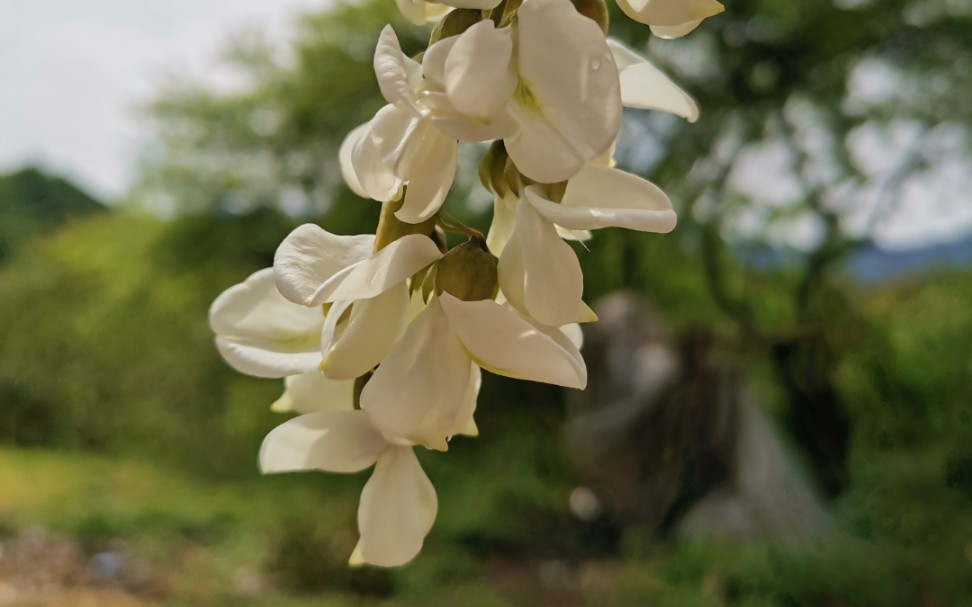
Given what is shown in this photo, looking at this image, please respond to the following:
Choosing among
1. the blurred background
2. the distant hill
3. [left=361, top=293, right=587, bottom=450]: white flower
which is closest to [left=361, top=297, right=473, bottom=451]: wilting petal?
[left=361, top=293, right=587, bottom=450]: white flower

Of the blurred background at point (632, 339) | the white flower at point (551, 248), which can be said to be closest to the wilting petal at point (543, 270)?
the white flower at point (551, 248)

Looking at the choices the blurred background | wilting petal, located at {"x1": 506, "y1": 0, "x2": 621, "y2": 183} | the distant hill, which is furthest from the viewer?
the distant hill

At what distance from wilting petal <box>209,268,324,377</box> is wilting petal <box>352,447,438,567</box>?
0.02 metres

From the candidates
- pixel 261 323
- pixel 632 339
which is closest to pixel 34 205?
pixel 632 339

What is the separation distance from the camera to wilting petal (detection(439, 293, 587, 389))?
3.6 inches

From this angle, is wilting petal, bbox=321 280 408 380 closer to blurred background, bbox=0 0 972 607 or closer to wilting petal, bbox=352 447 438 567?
wilting petal, bbox=352 447 438 567

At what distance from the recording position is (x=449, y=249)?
0.11 m

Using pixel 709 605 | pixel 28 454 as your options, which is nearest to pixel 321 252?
pixel 709 605

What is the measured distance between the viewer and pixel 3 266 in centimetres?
252

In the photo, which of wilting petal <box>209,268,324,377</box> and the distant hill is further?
the distant hill

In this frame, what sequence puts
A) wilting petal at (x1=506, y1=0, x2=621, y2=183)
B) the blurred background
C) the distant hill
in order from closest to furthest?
1. wilting petal at (x1=506, y1=0, x2=621, y2=183)
2. the blurred background
3. the distant hill

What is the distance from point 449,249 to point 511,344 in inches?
0.8

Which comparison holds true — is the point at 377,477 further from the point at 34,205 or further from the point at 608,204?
the point at 34,205

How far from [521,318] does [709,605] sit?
3.16ft
